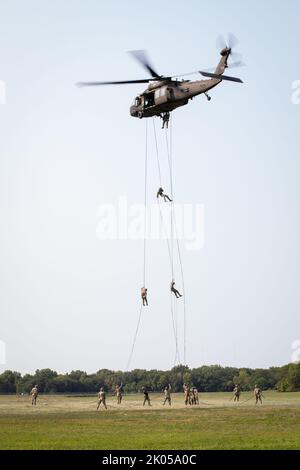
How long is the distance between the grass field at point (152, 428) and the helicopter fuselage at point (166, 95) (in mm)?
17344

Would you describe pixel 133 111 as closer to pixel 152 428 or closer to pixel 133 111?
pixel 133 111

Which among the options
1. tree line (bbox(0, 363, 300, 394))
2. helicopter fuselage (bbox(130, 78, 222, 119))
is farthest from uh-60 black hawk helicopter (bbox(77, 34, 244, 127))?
tree line (bbox(0, 363, 300, 394))

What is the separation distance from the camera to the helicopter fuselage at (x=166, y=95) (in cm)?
3728

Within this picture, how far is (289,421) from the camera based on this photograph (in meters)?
36.9

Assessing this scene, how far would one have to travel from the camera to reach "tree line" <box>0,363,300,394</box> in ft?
306

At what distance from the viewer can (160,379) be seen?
10462cm

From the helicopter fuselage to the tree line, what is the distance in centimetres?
5270

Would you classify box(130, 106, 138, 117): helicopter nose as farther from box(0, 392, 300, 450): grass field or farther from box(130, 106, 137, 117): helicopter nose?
box(0, 392, 300, 450): grass field

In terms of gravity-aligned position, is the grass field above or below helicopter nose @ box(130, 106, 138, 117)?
below

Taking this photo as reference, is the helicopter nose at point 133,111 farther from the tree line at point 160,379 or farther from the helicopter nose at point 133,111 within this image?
the tree line at point 160,379

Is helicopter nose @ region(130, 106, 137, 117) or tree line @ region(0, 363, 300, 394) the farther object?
tree line @ region(0, 363, 300, 394)

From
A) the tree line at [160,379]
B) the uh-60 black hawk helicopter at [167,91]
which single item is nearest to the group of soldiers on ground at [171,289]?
the uh-60 black hawk helicopter at [167,91]
